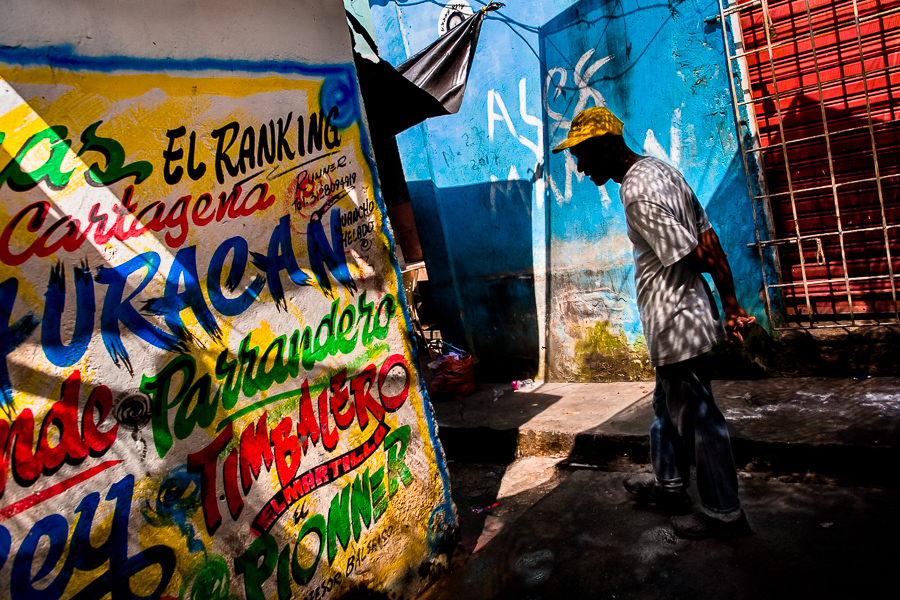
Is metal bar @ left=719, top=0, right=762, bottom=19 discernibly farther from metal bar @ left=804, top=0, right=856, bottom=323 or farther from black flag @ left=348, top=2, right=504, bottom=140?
black flag @ left=348, top=2, right=504, bottom=140

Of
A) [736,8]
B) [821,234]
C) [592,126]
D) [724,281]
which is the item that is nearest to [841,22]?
[736,8]

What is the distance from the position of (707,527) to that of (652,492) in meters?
0.46

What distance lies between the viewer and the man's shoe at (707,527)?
9.11ft

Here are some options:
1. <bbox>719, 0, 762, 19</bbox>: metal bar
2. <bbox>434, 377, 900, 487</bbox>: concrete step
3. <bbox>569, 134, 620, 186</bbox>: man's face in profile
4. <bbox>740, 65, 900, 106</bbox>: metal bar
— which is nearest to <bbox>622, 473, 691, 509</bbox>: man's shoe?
<bbox>434, 377, 900, 487</bbox>: concrete step

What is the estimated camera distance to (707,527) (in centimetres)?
282

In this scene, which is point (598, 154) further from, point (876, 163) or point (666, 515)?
point (876, 163)

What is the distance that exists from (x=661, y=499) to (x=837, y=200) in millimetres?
2336

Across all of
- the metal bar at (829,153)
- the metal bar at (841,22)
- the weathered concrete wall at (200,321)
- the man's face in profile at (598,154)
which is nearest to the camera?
the weathered concrete wall at (200,321)

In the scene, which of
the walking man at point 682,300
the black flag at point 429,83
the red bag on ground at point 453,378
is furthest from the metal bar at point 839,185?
the red bag on ground at point 453,378

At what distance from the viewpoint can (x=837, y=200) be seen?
4039 millimetres

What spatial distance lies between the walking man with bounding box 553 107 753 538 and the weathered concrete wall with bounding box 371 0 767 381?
6.02 ft

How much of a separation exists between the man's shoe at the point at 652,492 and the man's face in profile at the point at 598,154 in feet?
5.07

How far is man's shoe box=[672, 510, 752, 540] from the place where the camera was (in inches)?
109

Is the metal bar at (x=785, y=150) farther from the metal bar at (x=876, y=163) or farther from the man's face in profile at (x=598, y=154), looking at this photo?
the man's face in profile at (x=598, y=154)
